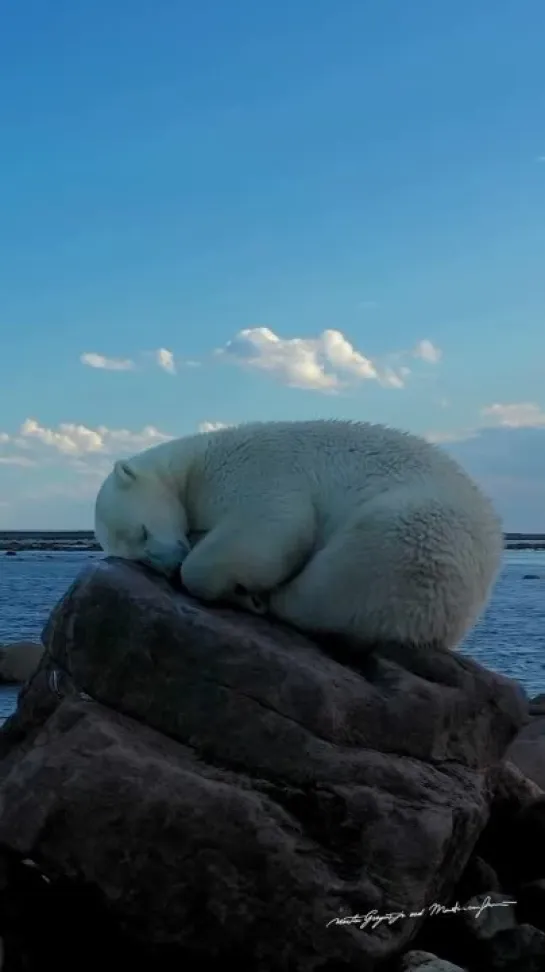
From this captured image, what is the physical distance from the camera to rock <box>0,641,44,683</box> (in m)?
19.5

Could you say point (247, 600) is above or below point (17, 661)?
above

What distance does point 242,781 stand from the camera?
17.0 feet

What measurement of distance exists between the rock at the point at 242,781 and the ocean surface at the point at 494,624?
7.16ft

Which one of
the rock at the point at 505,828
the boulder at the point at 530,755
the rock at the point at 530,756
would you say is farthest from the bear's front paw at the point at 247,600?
the rock at the point at 530,756

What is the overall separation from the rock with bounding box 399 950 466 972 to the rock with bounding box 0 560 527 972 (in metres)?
0.09

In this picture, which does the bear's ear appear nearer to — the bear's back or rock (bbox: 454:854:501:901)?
the bear's back

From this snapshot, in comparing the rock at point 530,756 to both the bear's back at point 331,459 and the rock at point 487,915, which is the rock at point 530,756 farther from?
the bear's back at point 331,459

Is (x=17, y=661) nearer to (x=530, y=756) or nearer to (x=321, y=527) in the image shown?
(x=530, y=756)

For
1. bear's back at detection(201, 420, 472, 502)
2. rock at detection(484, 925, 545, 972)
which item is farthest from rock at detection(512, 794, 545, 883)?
bear's back at detection(201, 420, 472, 502)

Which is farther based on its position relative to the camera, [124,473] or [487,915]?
[124,473]

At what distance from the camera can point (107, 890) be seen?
A: 193 inches

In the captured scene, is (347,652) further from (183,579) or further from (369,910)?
(369,910)

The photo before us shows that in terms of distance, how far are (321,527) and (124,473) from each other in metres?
1.22

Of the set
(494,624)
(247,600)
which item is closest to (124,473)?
(247,600)
